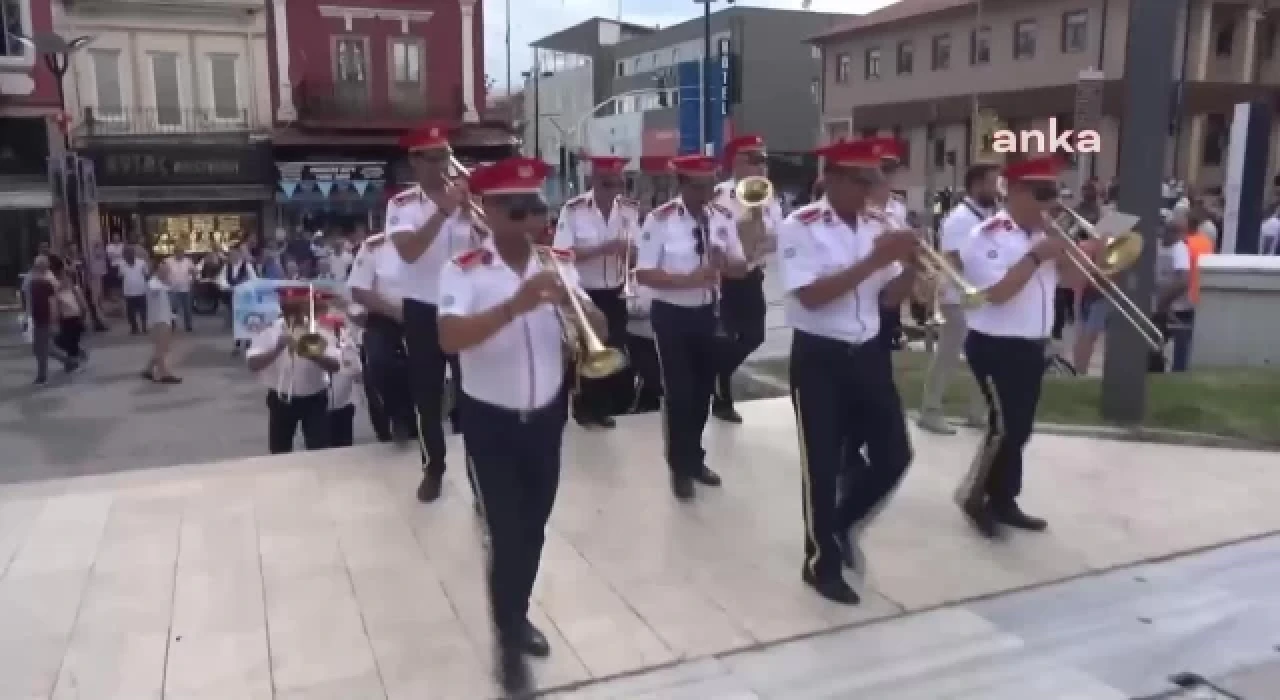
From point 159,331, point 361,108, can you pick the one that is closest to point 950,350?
point 159,331

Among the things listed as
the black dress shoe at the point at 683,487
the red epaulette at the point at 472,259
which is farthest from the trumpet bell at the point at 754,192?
the red epaulette at the point at 472,259

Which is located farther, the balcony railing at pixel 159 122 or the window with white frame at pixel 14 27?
the balcony railing at pixel 159 122

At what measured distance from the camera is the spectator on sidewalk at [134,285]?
1906 centimetres

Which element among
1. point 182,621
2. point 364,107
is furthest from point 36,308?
point 364,107

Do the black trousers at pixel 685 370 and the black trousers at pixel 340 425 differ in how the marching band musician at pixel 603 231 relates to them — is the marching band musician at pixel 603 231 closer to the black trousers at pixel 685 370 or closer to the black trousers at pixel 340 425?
the black trousers at pixel 685 370

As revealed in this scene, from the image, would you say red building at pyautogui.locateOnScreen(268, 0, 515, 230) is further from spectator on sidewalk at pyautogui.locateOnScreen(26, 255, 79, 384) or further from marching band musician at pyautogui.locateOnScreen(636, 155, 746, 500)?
marching band musician at pyautogui.locateOnScreen(636, 155, 746, 500)

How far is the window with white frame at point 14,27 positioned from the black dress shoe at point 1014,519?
24578 mm

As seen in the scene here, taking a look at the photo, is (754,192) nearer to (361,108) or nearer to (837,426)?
(837,426)

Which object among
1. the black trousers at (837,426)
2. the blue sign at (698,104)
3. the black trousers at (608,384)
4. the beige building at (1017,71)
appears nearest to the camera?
the black trousers at (837,426)

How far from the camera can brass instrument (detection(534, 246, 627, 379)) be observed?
13.1 feet

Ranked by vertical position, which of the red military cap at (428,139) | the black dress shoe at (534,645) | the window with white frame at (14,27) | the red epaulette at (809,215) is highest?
the window with white frame at (14,27)

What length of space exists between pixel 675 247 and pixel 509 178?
2.37 meters

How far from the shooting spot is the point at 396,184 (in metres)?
29.0

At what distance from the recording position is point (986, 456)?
5.51 metres
